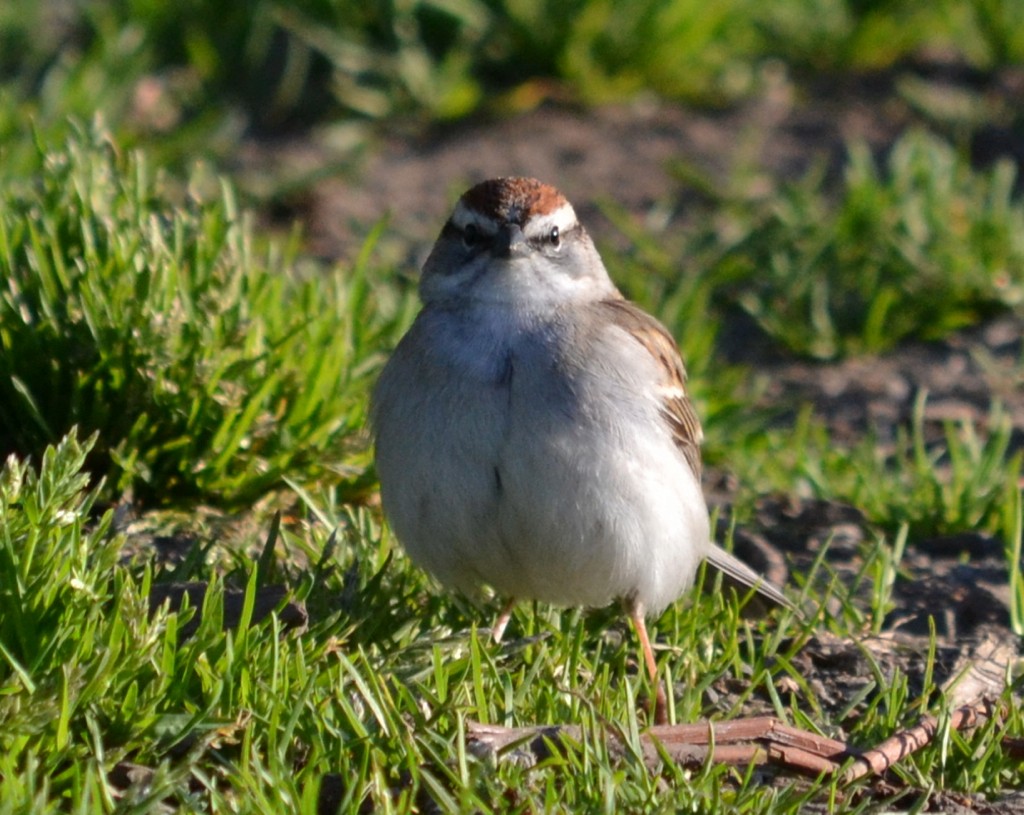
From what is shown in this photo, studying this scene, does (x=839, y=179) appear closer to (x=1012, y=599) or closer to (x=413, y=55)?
(x=413, y=55)

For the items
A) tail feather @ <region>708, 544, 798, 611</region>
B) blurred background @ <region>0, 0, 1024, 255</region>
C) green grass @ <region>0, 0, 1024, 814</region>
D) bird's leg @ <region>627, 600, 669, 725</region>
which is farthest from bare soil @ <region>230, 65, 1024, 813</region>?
bird's leg @ <region>627, 600, 669, 725</region>

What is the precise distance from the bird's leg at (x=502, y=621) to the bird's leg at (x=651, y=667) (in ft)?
1.39

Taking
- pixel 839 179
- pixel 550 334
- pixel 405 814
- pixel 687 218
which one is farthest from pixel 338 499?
pixel 839 179

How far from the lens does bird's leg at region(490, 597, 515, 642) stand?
16.3ft

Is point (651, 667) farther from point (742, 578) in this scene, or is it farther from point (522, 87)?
point (522, 87)

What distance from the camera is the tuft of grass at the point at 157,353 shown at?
5457 mm

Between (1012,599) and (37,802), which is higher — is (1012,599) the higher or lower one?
the lower one

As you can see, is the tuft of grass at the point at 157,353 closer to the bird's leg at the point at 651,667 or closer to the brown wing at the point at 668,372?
the brown wing at the point at 668,372

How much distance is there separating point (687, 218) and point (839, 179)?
3.15 ft

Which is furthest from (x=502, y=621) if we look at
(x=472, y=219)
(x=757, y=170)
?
(x=757, y=170)

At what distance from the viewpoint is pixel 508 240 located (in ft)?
16.8

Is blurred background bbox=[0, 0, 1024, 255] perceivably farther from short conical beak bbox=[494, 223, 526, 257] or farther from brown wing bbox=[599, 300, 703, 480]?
short conical beak bbox=[494, 223, 526, 257]

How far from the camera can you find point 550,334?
492cm

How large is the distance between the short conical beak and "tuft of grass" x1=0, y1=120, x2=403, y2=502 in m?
0.99
